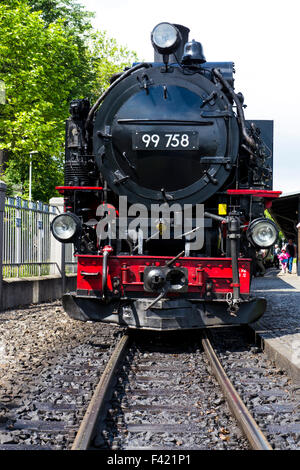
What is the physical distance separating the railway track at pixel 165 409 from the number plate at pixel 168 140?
2257 mm

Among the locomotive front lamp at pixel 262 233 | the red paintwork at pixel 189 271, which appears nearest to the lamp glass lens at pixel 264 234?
the locomotive front lamp at pixel 262 233

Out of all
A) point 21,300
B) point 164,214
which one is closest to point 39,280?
point 21,300

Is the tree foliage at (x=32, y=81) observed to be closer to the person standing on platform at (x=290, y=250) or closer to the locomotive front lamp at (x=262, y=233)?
the person standing on platform at (x=290, y=250)

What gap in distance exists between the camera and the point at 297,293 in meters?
12.7

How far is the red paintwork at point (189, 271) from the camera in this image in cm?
581

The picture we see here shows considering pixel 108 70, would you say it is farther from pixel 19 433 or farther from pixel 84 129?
pixel 19 433

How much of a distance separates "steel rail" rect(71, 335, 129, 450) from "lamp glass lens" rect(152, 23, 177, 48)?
3423 mm

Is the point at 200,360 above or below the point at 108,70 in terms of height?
below

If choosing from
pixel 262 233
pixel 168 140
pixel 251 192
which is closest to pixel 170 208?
pixel 168 140

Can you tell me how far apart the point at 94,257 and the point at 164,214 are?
949mm

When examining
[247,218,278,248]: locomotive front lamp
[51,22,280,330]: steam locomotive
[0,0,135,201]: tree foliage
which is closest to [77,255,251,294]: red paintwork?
[51,22,280,330]: steam locomotive

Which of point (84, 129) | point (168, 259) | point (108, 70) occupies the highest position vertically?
point (108, 70)

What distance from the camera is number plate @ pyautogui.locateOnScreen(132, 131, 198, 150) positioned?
19.4 ft
